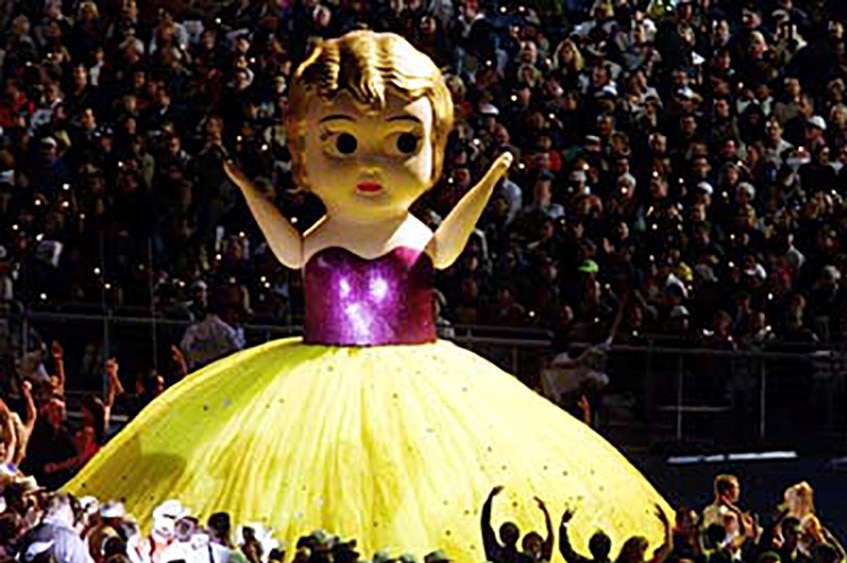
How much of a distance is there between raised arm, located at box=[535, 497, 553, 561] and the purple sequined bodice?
2.47ft

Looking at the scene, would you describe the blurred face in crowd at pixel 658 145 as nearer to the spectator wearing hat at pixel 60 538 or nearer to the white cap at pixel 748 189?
the white cap at pixel 748 189

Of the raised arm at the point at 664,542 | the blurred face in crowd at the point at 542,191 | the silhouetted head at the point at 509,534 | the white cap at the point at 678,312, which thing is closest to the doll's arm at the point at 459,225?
the raised arm at the point at 664,542

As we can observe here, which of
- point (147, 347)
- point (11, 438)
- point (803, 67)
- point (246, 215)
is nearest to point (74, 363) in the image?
point (147, 347)

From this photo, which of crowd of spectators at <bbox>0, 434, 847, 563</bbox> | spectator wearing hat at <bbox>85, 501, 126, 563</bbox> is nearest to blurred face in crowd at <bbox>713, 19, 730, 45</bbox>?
crowd of spectators at <bbox>0, 434, 847, 563</bbox>

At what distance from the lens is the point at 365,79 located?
7.28m

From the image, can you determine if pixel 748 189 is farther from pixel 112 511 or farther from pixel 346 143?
pixel 112 511

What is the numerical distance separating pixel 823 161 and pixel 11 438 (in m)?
5.86

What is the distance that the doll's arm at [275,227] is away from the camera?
7492 millimetres

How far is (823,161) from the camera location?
12.6 meters

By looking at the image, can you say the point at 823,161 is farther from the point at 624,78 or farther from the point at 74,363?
the point at 74,363

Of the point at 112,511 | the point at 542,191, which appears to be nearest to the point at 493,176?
the point at 112,511

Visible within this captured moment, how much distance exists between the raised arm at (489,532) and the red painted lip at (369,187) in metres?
1.04

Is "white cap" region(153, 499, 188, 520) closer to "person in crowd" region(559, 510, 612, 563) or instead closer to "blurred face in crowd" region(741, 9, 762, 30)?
"person in crowd" region(559, 510, 612, 563)

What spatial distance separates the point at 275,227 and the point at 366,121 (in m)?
0.48
